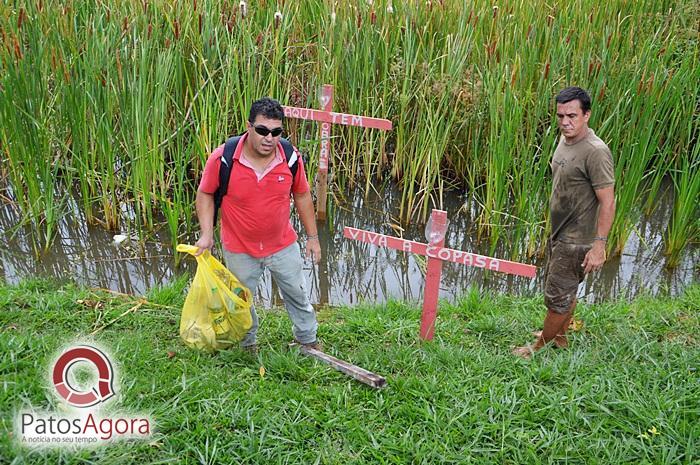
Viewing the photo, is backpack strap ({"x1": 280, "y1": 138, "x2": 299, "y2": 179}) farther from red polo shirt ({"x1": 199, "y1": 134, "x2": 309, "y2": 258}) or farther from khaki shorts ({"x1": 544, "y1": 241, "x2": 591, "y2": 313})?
khaki shorts ({"x1": 544, "y1": 241, "x2": 591, "y2": 313})

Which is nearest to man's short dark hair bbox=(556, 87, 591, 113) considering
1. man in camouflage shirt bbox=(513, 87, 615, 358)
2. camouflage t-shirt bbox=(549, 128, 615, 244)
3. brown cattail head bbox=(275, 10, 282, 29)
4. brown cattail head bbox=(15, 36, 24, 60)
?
man in camouflage shirt bbox=(513, 87, 615, 358)

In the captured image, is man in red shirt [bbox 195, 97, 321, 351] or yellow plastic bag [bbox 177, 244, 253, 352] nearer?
man in red shirt [bbox 195, 97, 321, 351]

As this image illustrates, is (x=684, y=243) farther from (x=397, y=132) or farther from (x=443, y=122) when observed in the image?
(x=397, y=132)

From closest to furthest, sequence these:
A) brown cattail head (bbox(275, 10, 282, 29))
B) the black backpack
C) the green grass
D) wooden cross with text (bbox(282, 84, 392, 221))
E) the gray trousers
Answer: the green grass → the black backpack → the gray trousers → wooden cross with text (bbox(282, 84, 392, 221)) → brown cattail head (bbox(275, 10, 282, 29))

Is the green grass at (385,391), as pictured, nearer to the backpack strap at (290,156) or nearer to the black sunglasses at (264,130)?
the backpack strap at (290,156)

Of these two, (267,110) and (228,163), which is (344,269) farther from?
(267,110)

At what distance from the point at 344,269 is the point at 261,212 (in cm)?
194

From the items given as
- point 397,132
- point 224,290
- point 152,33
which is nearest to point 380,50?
point 397,132

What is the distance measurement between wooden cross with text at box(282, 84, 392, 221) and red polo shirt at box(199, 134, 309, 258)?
176cm

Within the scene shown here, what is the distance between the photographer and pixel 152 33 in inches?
189

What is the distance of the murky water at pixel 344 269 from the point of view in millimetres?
4480

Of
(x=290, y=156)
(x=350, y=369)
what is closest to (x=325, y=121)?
(x=290, y=156)

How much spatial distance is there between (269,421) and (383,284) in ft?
7.17

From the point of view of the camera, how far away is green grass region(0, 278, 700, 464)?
2.46 m
